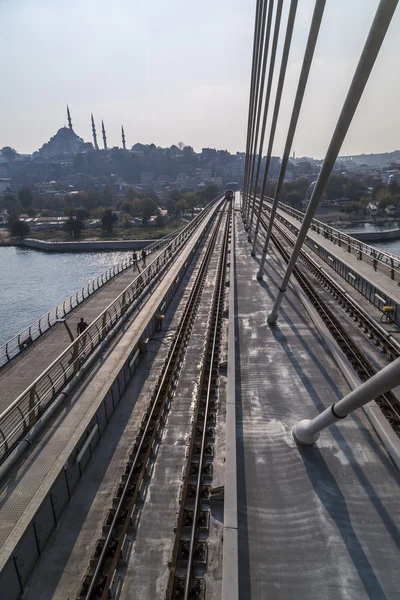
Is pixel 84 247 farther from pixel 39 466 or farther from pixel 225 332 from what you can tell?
pixel 39 466

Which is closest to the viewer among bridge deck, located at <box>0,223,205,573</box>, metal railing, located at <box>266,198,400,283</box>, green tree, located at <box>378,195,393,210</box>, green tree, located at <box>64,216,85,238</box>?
bridge deck, located at <box>0,223,205,573</box>

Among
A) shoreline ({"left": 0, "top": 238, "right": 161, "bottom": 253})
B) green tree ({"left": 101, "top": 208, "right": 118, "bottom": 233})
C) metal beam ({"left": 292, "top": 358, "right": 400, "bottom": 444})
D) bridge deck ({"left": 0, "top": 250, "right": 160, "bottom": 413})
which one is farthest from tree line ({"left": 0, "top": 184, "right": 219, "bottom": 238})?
metal beam ({"left": 292, "top": 358, "right": 400, "bottom": 444})

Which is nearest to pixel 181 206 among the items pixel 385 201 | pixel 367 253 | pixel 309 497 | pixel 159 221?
pixel 159 221

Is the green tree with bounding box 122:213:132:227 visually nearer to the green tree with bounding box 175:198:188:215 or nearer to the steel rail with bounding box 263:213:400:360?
the green tree with bounding box 175:198:188:215

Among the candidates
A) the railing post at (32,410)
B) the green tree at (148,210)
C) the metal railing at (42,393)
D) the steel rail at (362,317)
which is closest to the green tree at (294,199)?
the green tree at (148,210)

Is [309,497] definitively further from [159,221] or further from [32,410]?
[159,221]

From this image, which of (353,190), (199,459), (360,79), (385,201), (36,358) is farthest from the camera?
(353,190)

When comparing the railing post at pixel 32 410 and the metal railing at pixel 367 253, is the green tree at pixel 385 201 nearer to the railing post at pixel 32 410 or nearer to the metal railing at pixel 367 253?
the metal railing at pixel 367 253
